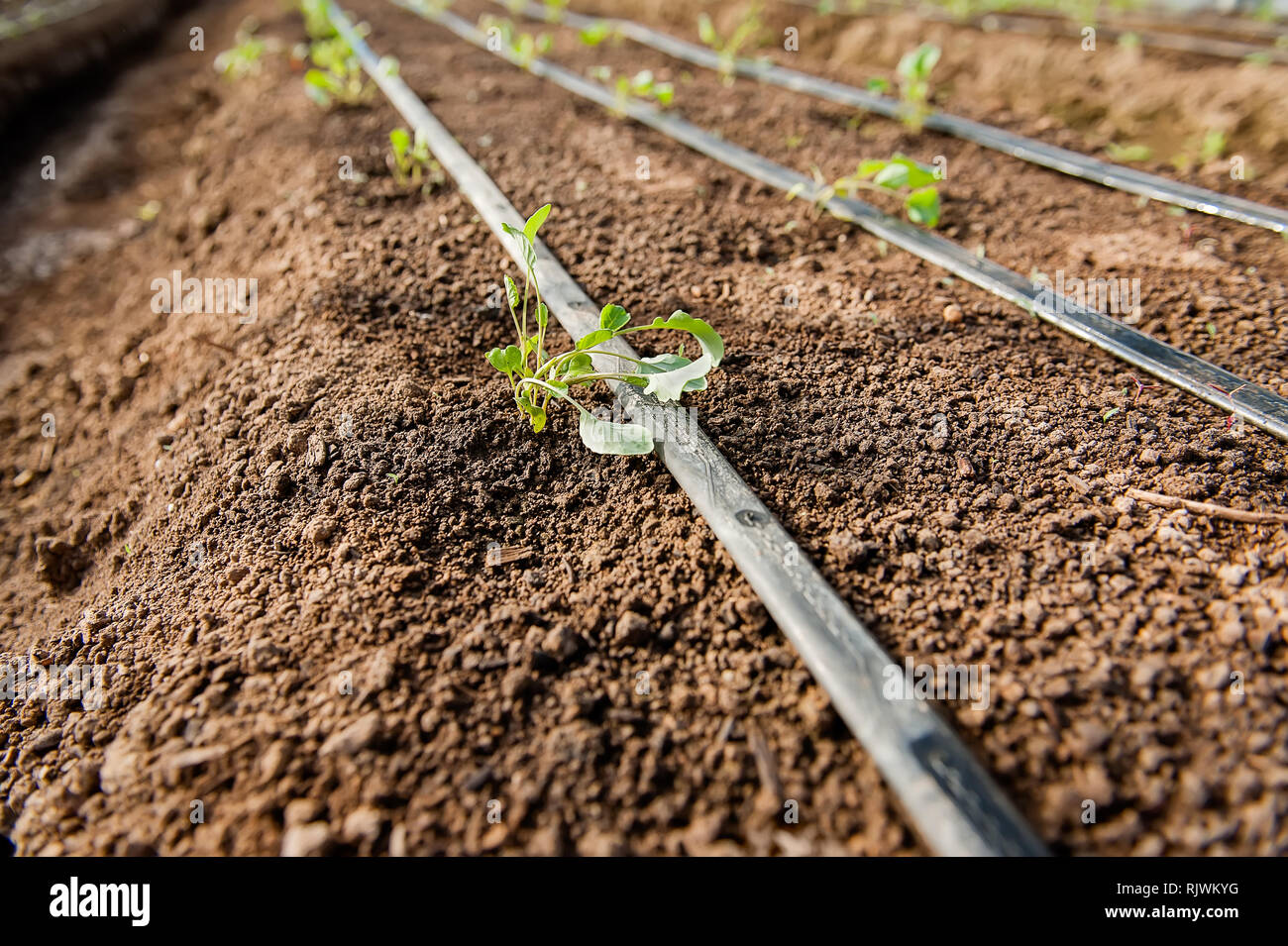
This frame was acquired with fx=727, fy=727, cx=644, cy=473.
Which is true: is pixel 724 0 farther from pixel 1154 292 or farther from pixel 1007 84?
pixel 1154 292

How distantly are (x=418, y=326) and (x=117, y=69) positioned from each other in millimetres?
7216

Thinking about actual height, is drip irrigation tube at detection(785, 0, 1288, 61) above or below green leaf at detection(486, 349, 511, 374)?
above

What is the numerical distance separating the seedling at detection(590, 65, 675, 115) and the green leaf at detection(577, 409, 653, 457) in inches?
87.2

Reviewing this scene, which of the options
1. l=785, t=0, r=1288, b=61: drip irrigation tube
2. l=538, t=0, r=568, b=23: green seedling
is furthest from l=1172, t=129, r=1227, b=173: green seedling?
l=538, t=0, r=568, b=23: green seedling

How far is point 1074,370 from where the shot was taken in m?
2.07

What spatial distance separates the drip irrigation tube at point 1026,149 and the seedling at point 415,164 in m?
2.12

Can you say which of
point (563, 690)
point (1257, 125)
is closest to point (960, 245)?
point (563, 690)

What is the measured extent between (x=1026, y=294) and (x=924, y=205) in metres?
0.49

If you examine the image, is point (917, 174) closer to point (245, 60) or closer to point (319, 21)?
point (319, 21)

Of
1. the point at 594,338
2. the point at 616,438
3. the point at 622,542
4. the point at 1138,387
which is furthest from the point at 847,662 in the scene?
the point at 1138,387

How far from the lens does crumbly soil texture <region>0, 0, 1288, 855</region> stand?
49.6 inches

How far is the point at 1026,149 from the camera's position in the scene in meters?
3.26

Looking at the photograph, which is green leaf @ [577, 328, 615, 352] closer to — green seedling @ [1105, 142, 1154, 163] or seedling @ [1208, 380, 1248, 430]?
seedling @ [1208, 380, 1248, 430]

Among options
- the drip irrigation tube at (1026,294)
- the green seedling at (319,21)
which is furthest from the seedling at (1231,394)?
the green seedling at (319,21)
